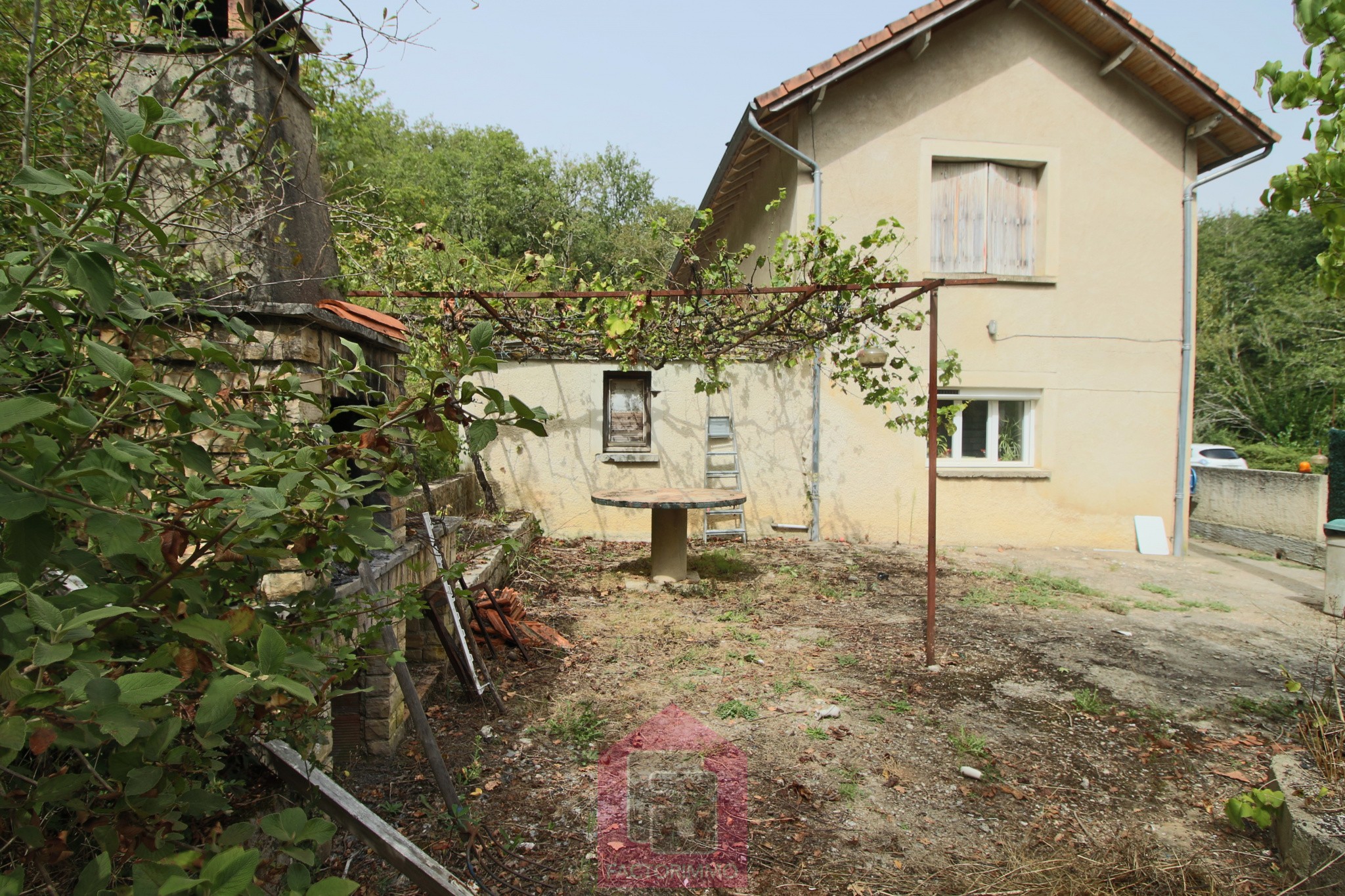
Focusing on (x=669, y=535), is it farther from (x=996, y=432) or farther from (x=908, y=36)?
(x=908, y=36)

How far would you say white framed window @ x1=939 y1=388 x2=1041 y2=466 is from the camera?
361 inches

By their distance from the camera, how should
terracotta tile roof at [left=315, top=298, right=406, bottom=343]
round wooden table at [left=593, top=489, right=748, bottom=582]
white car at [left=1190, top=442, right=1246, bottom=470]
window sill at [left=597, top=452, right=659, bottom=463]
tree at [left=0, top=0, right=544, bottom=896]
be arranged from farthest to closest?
white car at [left=1190, top=442, right=1246, bottom=470] < window sill at [left=597, top=452, right=659, bottom=463] < round wooden table at [left=593, top=489, right=748, bottom=582] < terracotta tile roof at [left=315, top=298, right=406, bottom=343] < tree at [left=0, top=0, right=544, bottom=896]

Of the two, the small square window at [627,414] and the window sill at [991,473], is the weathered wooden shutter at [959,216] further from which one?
the small square window at [627,414]

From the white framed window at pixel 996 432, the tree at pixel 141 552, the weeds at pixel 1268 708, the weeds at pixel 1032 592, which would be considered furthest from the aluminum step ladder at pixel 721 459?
the tree at pixel 141 552

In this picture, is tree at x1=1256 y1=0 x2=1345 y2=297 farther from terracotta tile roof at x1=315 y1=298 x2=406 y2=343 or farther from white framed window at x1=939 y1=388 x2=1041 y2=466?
white framed window at x1=939 y1=388 x2=1041 y2=466

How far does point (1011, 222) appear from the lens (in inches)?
361

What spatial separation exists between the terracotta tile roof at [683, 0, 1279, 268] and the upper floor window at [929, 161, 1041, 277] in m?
1.71

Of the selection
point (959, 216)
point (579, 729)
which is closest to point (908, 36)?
point (959, 216)

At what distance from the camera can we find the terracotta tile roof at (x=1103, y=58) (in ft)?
26.7

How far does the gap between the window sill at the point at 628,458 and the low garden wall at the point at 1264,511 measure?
8246 mm

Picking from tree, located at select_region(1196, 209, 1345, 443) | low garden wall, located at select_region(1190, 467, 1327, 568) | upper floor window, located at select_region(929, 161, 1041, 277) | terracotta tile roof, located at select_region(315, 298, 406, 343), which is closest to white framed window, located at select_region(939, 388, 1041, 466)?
upper floor window, located at select_region(929, 161, 1041, 277)

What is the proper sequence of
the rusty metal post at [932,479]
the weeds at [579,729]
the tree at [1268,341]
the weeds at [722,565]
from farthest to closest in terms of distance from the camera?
the tree at [1268,341], the weeds at [722,565], the rusty metal post at [932,479], the weeds at [579,729]

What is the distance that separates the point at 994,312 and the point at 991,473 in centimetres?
204

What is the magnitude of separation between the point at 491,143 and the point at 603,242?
6.86m
